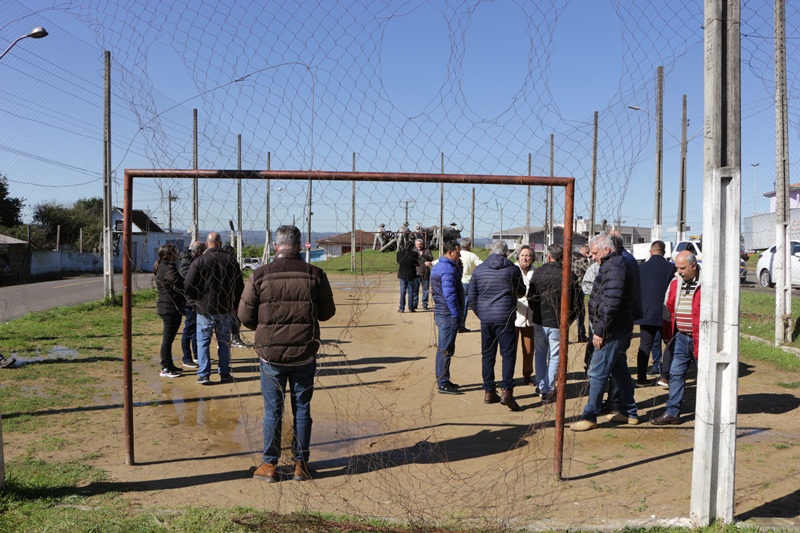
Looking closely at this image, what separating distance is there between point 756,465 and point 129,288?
207 inches

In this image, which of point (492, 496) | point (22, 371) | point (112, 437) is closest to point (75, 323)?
point (22, 371)

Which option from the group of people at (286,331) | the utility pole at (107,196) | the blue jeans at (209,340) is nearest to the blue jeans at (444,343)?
the blue jeans at (209,340)

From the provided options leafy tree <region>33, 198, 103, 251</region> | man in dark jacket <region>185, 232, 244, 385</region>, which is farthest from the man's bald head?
leafy tree <region>33, 198, 103, 251</region>

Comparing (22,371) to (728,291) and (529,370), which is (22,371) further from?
(728,291)

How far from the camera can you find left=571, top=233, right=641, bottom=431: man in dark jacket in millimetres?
6344

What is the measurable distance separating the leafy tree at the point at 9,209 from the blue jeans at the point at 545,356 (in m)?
41.2

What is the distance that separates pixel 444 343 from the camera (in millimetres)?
8086

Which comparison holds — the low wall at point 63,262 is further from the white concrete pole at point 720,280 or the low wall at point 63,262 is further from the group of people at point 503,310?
the white concrete pole at point 720,280

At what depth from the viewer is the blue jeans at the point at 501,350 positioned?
7.40 metres

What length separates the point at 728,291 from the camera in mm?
4148

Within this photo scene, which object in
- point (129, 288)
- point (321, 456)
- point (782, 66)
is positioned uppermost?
point (782, 66)

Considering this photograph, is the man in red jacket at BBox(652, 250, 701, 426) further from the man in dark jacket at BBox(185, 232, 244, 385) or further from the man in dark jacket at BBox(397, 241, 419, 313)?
the man in dark jacket at BBox(397, 241, 419, 313)

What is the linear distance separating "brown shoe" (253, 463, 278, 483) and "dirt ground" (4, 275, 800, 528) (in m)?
0.08

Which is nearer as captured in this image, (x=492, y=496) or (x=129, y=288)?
(x=492, y=496)
